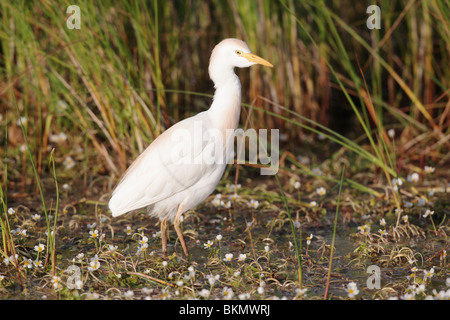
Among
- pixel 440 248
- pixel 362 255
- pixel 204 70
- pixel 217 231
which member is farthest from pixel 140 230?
pixel 204 70

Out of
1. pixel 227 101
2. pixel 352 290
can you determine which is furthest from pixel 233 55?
pixel 352 290

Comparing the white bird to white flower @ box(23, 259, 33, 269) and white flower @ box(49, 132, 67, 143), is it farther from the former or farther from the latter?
white flower @ box(49, 132, 67, 143)

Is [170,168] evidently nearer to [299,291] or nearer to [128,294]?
[128,294]

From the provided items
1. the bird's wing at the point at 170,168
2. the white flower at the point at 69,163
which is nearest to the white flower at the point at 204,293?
the bird's wing at the point at 170,168

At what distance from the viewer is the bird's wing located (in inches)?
162

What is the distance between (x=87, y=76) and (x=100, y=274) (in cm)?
178

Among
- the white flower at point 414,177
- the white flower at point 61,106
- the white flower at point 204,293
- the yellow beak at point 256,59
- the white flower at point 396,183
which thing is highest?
the yellow beak at point 256,59

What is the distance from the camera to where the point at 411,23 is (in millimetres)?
6113

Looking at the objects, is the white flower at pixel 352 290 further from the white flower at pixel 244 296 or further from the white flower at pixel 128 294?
the white flower at pixel 128 294

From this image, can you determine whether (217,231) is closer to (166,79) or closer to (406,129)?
(166,79)

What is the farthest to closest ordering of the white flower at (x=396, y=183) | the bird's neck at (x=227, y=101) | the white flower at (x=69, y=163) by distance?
the white flower at (x=69, y=163), the white flower at (x=396, y=183), the bird's neck at (x=227, y=101)

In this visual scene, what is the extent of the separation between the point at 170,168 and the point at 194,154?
0.19 meters

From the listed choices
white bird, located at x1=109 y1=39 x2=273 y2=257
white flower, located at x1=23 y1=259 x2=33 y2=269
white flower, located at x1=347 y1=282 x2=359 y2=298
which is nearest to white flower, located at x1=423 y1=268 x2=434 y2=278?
white flower, located at x1=347 y1=282 x2=359 y2=298

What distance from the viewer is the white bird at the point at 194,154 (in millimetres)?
4109
